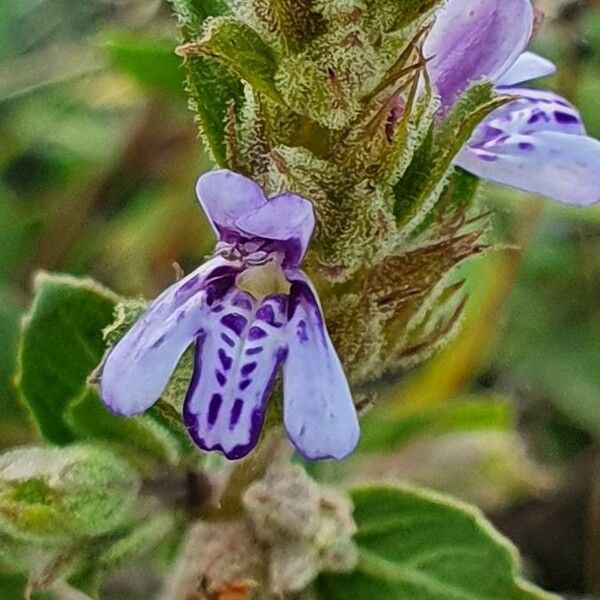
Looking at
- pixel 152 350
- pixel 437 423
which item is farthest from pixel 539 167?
pixel 437 423

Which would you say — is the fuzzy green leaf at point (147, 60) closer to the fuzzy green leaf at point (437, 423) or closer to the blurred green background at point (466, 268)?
the blurred green background at point (466, 268)

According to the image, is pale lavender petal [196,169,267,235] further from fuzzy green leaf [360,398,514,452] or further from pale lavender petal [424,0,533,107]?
fuzzy green leaf [360,398,514,452]

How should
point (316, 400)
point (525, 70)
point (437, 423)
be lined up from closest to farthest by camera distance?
→ point (316, 400), point (525, 70), point (437, 423)

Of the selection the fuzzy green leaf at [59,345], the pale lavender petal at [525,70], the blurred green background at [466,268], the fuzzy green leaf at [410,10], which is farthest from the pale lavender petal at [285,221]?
the blurred green background at [466,268]

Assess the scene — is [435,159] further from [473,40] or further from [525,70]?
[525,70]

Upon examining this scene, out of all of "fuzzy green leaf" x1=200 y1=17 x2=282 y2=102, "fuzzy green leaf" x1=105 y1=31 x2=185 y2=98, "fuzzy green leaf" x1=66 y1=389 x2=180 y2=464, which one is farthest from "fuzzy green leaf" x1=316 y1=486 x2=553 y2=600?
"fuzzy green leaf" x1=105 y1=31 x2=185 y2=98

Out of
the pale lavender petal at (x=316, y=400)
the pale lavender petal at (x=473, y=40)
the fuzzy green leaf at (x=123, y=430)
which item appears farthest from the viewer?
the fuzzy green leaf at (x=123, y=430)
